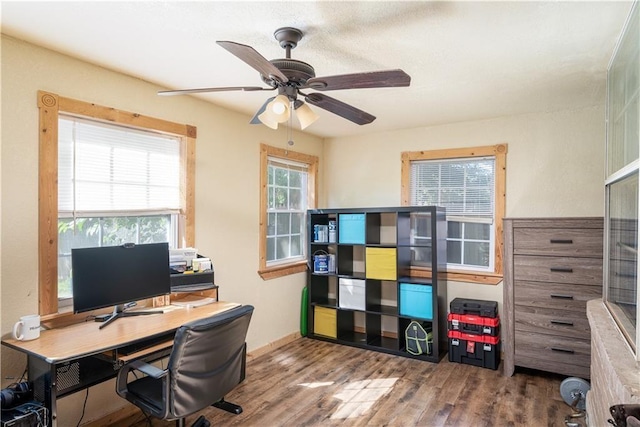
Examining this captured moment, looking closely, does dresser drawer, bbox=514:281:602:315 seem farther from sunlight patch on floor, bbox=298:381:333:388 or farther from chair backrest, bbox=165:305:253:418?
chair backrest, bbox=165:305:253:418

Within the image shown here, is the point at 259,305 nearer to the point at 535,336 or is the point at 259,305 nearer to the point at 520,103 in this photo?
the point at 535,336

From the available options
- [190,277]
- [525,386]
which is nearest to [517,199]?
[525,386]

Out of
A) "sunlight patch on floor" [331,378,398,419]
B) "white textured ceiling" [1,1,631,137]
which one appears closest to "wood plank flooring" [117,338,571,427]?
"sunlight patch on floor" [331,378,398,419]

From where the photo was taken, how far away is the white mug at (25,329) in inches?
83.0

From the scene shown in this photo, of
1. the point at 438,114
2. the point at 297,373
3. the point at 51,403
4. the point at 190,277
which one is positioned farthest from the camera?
the point at 438,114

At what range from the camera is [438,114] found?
3914mm

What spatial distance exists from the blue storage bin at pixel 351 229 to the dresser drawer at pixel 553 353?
185cm

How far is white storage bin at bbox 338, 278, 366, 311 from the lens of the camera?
432cm

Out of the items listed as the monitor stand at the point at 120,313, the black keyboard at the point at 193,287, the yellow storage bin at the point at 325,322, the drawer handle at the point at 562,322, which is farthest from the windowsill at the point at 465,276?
the monitor stand at the point at 120,313

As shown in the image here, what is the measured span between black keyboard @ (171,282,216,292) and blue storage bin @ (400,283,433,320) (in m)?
2.09

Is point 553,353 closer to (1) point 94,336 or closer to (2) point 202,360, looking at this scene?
(2) point 202,360

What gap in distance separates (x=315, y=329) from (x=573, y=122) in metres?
3.59

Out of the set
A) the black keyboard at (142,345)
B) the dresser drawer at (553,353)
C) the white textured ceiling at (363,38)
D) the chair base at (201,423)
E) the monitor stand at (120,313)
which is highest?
the white textured ceiling at (363,38)

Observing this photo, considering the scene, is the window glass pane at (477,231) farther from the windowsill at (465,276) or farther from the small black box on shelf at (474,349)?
the small black box on shelf at (474,349)
